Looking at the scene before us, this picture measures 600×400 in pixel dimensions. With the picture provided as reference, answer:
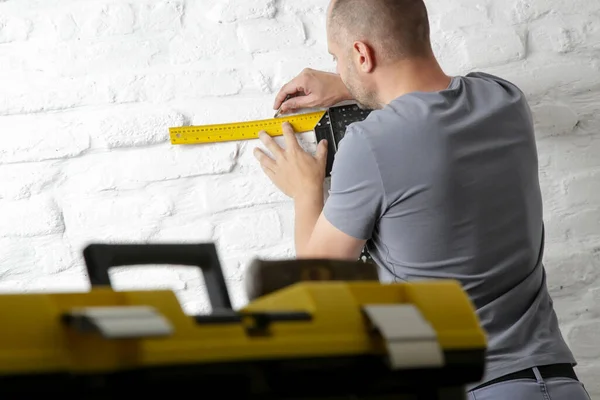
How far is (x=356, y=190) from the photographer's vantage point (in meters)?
1.46

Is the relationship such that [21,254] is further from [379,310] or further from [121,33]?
[379,310]

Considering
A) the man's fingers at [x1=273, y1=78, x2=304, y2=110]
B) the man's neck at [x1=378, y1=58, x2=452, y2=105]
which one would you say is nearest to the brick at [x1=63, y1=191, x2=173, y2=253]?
the man's fingers at [x1=273, y1=78, x2=304, y2=110]

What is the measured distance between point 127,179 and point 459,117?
2.63ft

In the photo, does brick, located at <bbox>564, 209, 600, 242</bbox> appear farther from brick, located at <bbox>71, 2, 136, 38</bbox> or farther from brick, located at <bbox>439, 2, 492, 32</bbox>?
brick, located at <bbox>71, 2, 136, 38</bbox>

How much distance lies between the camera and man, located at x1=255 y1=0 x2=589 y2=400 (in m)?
1.42

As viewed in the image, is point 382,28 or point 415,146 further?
point 382,28

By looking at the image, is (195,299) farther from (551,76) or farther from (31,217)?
(551,76)

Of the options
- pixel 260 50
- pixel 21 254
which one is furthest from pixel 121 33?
pixel 21 254

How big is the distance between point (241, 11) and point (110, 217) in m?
0.55

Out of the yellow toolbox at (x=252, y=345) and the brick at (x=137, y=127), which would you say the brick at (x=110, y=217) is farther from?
the yellow toolbox at (x=252, y=345)

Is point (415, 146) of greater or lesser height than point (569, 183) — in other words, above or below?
above

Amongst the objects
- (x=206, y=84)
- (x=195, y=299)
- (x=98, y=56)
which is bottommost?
(x=195, y=299)

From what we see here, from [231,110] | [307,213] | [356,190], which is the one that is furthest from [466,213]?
[231,110]

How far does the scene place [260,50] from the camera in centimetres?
191
